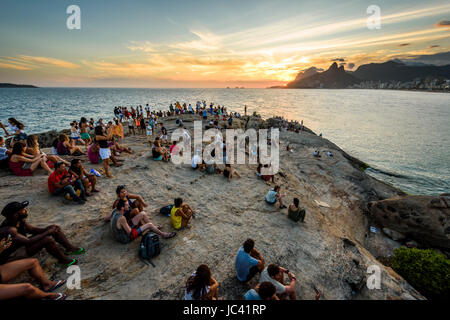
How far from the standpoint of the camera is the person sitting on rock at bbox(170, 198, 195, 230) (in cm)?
621

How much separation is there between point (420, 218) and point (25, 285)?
1685cm

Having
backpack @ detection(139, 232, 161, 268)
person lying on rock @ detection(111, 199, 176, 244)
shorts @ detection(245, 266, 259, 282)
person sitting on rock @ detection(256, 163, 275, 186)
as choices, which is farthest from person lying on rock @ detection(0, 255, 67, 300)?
person sitting on rock @ detection(256, 163, 275, 186)

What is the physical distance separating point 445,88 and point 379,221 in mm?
266841

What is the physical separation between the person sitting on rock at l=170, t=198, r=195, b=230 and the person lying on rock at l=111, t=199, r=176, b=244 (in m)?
0.45

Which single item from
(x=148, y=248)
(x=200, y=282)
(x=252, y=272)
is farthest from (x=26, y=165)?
(x=252, y=272)

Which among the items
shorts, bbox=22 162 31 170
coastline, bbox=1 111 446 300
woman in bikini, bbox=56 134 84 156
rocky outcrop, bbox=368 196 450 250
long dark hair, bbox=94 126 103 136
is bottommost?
rocky outcrop, bbox=368 196 450 250

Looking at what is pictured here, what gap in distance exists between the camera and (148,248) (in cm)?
515

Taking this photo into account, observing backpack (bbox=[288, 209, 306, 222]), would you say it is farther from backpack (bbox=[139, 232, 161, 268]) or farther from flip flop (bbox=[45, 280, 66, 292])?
flip flop (bbox=[45, 280, 66, 292])

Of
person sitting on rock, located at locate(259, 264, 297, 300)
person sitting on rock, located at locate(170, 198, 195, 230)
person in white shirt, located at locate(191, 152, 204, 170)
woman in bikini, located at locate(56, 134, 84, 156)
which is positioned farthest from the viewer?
person in white shirt, located at locate(191, 152, 204, 170)

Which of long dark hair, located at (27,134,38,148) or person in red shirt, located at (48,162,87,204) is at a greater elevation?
long dark hair, located at (27,134,38,148)

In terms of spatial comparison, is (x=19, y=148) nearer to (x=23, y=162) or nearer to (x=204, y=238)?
(x=23, y=162)

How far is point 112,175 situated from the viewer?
9.14 meters
